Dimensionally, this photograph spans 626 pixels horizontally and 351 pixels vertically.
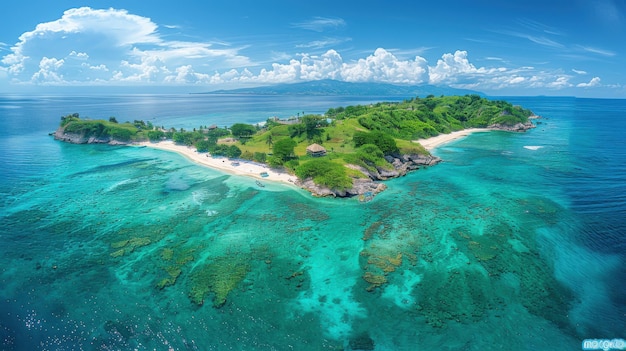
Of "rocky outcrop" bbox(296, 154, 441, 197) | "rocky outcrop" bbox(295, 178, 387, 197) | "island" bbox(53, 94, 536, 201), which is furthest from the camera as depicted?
"island" bbox(53, 94, 536, 201)

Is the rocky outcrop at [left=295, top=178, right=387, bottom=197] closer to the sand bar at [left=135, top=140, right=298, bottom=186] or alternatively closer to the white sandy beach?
the sand bar at [left=135, top=140, right=298, bottom=186]

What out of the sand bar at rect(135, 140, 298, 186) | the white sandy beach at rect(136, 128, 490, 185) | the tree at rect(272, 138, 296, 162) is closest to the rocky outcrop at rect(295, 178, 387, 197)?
the sand bar at rect(135, 140, 298, 186)

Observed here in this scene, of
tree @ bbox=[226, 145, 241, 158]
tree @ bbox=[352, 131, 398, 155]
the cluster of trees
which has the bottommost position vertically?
tree @ bbox=[226, 145, 241, 158]

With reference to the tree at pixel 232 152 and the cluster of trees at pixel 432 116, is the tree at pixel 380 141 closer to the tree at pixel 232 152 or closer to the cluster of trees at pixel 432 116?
the cluster of trees at pixel 432 116

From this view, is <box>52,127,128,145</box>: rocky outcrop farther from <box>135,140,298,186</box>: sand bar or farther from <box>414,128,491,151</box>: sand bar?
<box>414,128,491,151</box>: sand bar

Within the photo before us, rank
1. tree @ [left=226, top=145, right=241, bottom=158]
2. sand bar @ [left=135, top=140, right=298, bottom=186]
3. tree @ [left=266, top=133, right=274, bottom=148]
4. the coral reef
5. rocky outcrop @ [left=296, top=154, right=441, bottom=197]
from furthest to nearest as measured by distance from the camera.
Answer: tree @ [left=266, top=133, right=274, bottom=148] < tree @ [left=226, top=145, right=241, bottom=158] < sand bar @ [left=135, top=140, right=298, bottom=186] < rocky outcrop @ [left=296, top=154, right=441, bottom=197] < the coral reef

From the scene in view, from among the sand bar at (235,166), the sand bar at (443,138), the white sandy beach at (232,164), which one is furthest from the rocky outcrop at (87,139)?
the sand bar at (443,138)

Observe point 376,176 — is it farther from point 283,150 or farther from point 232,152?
point 232,152

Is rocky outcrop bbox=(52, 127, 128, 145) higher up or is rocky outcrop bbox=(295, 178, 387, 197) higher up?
rocky outcrop bbox=(52, 127, 128, 145)

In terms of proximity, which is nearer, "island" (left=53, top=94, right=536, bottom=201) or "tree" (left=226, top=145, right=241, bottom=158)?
"island" (left=53, top=94, right=536, bottom=201)
